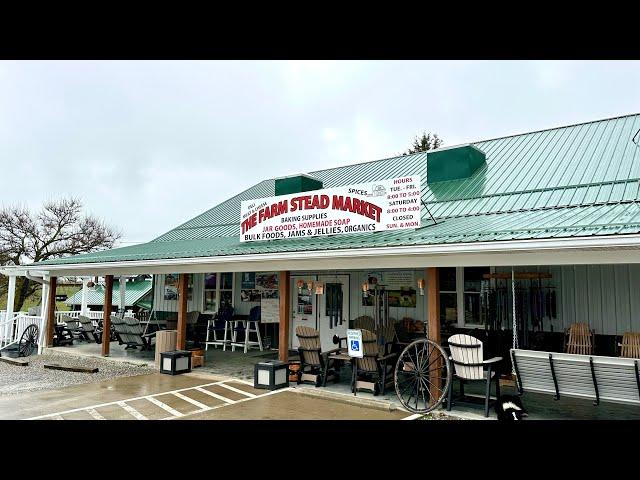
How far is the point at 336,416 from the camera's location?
682 cm

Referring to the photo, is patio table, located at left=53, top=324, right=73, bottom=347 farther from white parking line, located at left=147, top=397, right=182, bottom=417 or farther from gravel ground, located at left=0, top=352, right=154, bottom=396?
white parking line, located at left=147, top=397, right=182, bottom=417

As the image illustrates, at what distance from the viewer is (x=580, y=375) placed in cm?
610

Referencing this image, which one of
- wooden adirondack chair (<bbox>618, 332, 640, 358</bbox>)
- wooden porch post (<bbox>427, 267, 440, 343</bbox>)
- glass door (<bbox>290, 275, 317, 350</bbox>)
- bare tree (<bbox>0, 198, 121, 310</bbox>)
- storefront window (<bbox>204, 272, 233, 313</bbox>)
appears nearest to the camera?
wooden porch post (<bbox>427, 267, 440, 343</bbox>)

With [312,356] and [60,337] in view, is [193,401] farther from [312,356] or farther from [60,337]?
[60,337]

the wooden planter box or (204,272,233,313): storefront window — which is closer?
the wooden planter box

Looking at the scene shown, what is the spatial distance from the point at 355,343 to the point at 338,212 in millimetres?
2559

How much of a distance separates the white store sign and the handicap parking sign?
6.24 feet

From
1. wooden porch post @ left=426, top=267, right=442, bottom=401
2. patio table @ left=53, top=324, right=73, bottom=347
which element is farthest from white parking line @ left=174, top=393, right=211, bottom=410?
patio table @ left=53, top=324, right=73, bottom=347

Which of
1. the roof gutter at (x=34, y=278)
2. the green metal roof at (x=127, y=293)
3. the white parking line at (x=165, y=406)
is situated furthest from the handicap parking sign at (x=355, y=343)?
the green metal roof at (x=127, y=293)

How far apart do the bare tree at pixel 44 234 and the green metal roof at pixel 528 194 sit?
15884 mm

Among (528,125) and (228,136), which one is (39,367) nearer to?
(228,136)

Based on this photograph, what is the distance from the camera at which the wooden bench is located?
5.75m

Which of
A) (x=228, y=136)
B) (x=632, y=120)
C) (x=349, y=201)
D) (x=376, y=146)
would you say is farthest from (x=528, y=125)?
(x=349, y=201)

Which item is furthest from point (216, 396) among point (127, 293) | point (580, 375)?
point (127, 293)
